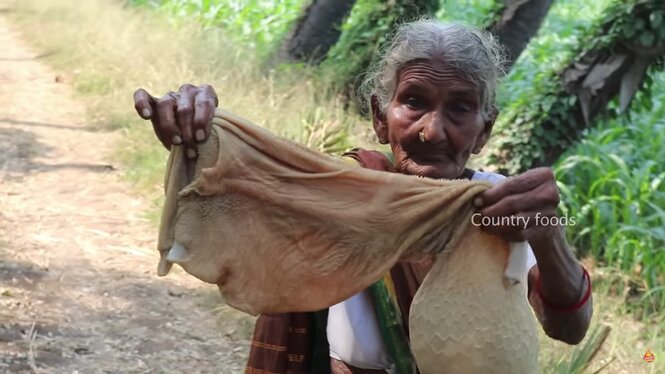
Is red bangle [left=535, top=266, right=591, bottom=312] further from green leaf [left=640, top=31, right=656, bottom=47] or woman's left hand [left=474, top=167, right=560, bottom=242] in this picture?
green leaf [left=640, top=31, right=656, bottom=47]

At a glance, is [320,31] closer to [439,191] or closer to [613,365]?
[613,365]

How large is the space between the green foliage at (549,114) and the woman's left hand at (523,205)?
3785mm

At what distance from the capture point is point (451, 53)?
2.07 m

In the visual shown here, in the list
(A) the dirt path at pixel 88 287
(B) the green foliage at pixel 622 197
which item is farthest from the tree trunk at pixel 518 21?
(A) the dirt path at pixel 88 287

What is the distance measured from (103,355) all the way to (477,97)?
2.43 metres

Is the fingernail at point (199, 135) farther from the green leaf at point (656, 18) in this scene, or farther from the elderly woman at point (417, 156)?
the green leaf at point (656, 18)

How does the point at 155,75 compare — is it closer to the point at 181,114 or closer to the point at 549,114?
the point at 549,114

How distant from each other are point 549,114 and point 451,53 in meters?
3.65

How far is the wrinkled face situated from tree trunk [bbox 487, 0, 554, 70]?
3981mm

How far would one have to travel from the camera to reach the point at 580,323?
6.73 ft

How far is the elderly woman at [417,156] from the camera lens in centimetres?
196

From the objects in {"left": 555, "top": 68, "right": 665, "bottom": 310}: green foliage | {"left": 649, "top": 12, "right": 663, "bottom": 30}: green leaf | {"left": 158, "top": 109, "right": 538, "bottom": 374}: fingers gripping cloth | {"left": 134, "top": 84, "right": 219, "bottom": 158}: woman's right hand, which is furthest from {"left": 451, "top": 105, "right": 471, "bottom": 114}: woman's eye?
{"left": 649, "top": 12, "right": 663, "bottom": 30}: green leaf

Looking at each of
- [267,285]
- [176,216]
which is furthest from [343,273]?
[176,216]

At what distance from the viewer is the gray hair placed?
81.9 inches
